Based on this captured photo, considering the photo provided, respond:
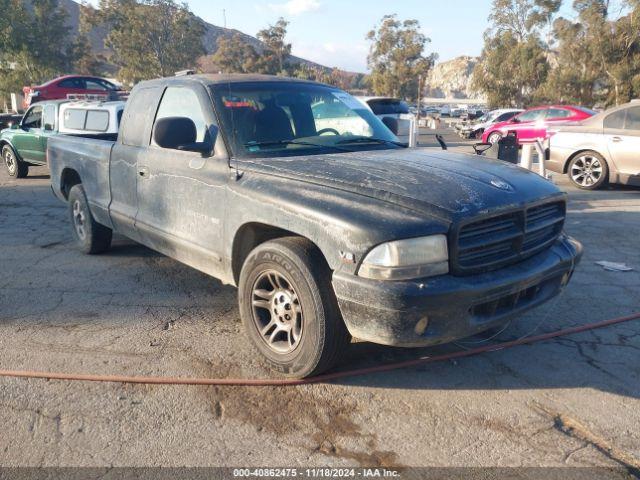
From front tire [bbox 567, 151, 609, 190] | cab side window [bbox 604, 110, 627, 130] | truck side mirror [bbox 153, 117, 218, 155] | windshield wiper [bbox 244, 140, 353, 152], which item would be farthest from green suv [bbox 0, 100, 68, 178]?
cab side window [bbox 604, 110, 627, 130]

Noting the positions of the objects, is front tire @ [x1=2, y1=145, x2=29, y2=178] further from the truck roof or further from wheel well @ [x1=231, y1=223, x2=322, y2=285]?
wheel well @ [x1=231, y1=223, x2=322, y2=285]

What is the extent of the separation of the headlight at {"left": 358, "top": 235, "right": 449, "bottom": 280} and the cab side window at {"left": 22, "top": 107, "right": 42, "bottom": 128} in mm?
10940

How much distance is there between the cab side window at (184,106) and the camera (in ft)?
12.9

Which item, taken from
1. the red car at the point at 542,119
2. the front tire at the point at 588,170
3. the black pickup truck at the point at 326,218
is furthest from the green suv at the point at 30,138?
the red car at the point at 542,119

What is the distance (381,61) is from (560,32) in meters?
17.8

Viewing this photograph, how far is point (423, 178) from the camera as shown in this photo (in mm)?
3158

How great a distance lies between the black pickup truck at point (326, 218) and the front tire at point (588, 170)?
22.7 feet

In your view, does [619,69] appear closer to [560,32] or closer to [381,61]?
[560,32]

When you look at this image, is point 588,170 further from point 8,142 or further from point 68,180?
point 8,142

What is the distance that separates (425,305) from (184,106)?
2.60m

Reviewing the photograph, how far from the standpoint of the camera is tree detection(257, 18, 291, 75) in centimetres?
5797

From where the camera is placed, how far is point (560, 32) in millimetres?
39156

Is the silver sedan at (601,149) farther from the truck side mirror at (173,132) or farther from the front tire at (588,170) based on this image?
the truck side mirror at (173,132)

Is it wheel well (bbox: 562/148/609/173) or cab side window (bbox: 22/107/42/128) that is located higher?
cab side window (bbox: 22/107/42/128)
